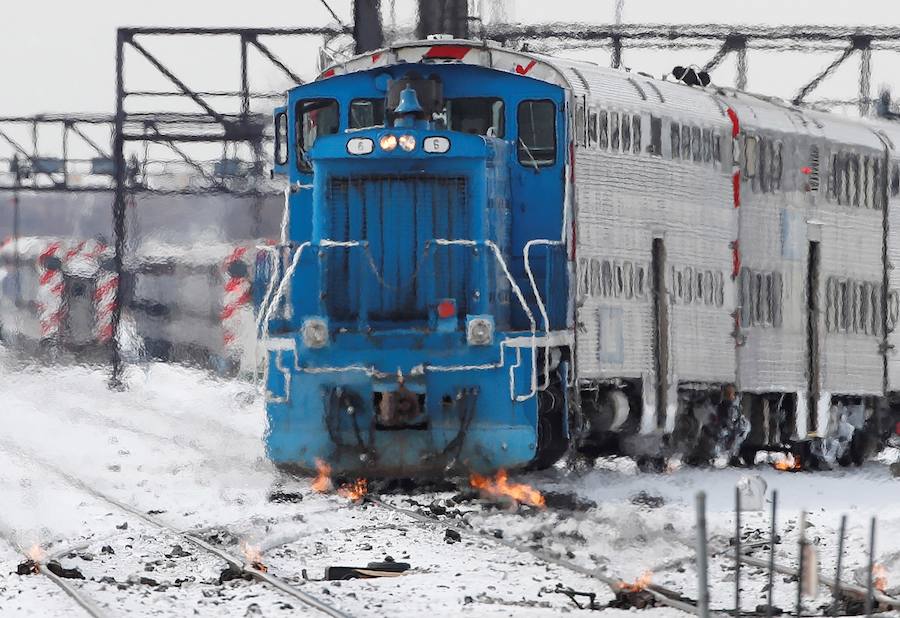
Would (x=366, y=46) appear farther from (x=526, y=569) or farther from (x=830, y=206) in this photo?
(x=526, y=569)

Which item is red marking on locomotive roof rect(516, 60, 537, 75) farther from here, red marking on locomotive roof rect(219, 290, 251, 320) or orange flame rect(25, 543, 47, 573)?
red marking on locomotive roof rect(219, 290, 251, 320)

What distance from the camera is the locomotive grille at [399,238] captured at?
57.1 feet

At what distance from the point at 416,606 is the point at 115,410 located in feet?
76.1

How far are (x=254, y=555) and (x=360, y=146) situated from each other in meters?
4.75

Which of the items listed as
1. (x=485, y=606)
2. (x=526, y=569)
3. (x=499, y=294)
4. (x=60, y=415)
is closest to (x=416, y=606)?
(x=485, y=606)

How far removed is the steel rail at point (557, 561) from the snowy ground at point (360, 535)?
2.9 inches

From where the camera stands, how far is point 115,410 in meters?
33.8

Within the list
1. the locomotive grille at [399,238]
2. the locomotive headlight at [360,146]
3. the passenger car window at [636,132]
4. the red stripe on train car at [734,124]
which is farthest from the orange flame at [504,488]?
the red stripe on train car at [734,124]

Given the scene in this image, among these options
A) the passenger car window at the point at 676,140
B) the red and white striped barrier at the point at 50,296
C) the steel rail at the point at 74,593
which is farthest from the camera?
the red and white striped barrier at the point at 50,296

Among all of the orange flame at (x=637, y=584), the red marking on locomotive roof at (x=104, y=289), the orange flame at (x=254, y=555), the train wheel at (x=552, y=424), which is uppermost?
the red marking on locomotive roof at (x=104, y=289)

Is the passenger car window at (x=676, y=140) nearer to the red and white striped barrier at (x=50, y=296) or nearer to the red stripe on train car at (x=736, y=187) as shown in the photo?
the red stripe on train car at (x=736, y=187)

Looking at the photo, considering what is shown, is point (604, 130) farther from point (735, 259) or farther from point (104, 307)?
point (104, 307)

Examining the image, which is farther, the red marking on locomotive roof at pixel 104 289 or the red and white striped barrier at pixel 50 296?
the red and white striped barrier at pixel 50 296

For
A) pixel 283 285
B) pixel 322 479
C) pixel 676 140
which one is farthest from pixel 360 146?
pixel 676 140
